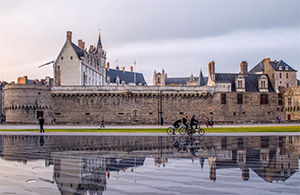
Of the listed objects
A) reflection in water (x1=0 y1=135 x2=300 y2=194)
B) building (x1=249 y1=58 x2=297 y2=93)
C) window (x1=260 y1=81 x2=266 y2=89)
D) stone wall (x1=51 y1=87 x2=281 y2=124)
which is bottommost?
reflection in water (x1=0 y1=135 x2=300 y2=194)

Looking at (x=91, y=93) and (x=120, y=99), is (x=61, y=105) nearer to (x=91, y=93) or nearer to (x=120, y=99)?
(x=91, y=93)

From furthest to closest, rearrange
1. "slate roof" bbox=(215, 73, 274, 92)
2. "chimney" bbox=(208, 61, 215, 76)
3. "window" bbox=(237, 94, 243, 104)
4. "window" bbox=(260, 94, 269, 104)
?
"chimney" bbox=(208, 61, 215, 76), "slate roof" bbox=(215, 73, 274, 92), "window" bbox=(260, 94, 269, 104), "window" bbox=(237, 94, 243, 104)

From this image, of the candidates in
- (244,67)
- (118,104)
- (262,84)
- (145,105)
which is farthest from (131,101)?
(244,67)

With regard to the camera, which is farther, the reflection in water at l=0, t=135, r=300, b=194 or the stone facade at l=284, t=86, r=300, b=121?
the stone facade at l=284, t=86, r=300, b=121

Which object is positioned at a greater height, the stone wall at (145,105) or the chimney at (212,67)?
the chimney at (212,67)

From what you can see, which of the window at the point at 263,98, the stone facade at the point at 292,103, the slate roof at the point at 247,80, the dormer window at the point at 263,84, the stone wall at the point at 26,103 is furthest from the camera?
the slate roof at the point at 247,80

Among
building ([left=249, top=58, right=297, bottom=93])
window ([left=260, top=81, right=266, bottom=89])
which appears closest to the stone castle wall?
window ([left=260, top=81, right=266, bottom=89])

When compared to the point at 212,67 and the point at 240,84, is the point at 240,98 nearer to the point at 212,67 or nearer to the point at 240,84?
the point at 240,84

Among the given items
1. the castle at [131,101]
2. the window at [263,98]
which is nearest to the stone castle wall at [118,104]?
the castle at [131,101]

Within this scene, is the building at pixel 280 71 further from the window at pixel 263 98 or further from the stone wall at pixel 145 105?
the stone wall at pixel 145 105

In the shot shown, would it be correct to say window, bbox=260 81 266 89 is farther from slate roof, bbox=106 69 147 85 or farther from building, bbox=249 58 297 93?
slate roof, bbox=106 69 147 85

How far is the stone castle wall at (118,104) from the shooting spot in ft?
171

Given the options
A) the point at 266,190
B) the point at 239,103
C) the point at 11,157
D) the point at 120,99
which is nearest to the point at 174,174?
the point at 266,190

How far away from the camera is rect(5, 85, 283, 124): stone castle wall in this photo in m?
52.2
